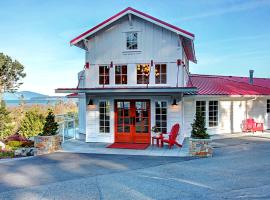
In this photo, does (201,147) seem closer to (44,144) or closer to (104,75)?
(104,75)

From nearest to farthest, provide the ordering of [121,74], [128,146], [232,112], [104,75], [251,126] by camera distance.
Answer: [128,146] → [121,74] → [104,75] → [232,112] → [251,126]

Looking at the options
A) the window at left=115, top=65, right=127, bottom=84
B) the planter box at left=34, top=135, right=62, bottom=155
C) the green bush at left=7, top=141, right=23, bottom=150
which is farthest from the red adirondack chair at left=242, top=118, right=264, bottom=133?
the green bush at left=7, top=141, right=23, bottom=150

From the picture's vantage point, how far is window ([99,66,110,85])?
15.0 meters

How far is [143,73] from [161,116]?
93.4 inches

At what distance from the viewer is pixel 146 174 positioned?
879 centimetres

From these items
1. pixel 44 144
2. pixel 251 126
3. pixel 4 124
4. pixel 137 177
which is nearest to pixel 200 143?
pixel 137 177

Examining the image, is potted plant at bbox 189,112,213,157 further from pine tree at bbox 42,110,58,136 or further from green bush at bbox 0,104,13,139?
green bush at bbox 0,104,13,139

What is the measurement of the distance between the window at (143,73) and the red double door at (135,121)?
1025mm

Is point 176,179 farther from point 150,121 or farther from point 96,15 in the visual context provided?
point 96,15

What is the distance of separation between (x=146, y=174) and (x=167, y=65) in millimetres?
6883

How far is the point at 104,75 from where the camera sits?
1504 centimetres

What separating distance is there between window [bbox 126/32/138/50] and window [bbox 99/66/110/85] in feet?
5.32

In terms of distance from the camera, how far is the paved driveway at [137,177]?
6906 millimetres

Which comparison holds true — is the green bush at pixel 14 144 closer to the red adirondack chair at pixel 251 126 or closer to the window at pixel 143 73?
the window at pixel 143 73
